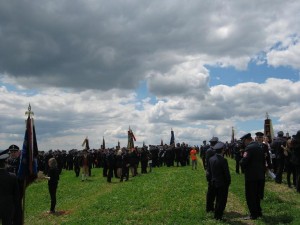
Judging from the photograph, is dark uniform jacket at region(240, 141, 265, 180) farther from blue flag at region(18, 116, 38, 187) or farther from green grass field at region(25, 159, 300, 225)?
blue flag at region(18, 116, 38, 187)

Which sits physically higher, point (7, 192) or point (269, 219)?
point (7, 192)

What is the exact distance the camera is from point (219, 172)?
11438 millimetres

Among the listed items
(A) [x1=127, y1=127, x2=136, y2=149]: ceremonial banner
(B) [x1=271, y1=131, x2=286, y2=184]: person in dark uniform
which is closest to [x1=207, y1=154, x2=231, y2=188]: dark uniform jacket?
(B) [x1=271, y1=131, x2=286, y2=184]: person in dark uniform

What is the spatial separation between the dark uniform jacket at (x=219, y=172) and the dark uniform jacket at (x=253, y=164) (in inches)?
22.3

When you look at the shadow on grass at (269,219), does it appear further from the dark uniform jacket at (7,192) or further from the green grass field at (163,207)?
the dark uniform jacket at (7,192)

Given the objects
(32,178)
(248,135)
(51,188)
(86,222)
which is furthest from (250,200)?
(51,188)

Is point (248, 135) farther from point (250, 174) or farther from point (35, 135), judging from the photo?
point (35, 135)

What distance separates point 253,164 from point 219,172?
102cm

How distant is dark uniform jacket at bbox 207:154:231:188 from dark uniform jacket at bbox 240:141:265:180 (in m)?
0.57

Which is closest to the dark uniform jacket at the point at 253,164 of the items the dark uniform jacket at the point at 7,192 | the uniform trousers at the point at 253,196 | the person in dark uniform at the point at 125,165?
the uniform trousers at the point at 253,196

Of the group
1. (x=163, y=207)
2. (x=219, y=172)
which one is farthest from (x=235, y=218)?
(x=163, y=207)

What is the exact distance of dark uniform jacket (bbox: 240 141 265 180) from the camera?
37.9 ft

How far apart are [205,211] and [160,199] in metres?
4.08

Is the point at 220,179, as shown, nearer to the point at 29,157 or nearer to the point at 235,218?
the point at 235,218
